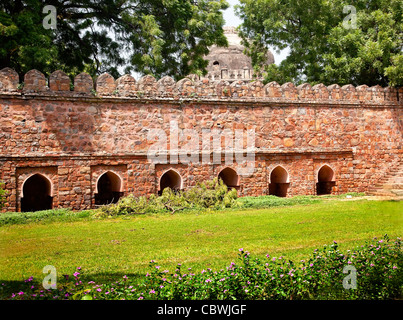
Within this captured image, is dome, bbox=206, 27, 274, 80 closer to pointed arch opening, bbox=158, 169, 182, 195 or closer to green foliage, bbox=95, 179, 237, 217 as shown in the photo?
pointed arch opening, bbox=158, 169, 182, 195

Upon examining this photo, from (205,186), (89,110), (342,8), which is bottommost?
(205,186)

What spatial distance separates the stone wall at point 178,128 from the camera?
12.2 m

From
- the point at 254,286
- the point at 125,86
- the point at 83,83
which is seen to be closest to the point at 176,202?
the point at 125,86

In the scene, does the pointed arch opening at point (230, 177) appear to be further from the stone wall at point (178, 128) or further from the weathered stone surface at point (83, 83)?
the weathered stone surface at point (83, 83)

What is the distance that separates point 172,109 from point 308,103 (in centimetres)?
465

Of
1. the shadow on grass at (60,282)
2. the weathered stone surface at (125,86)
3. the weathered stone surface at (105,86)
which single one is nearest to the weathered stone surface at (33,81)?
the weathered stone surface at (105,86)

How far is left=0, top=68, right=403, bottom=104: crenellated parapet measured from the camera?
12219 millimetres

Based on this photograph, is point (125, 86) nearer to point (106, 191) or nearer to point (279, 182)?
point (106, 191)

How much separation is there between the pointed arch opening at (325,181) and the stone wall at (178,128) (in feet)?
0.69

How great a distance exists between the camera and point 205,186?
1346cm

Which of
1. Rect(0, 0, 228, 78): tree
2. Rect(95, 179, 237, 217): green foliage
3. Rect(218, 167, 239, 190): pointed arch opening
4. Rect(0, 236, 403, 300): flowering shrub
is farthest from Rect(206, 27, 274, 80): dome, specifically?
Rect(0, 236, 403, 300): flowering shrub

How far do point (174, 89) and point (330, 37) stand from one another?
840 centimetres
